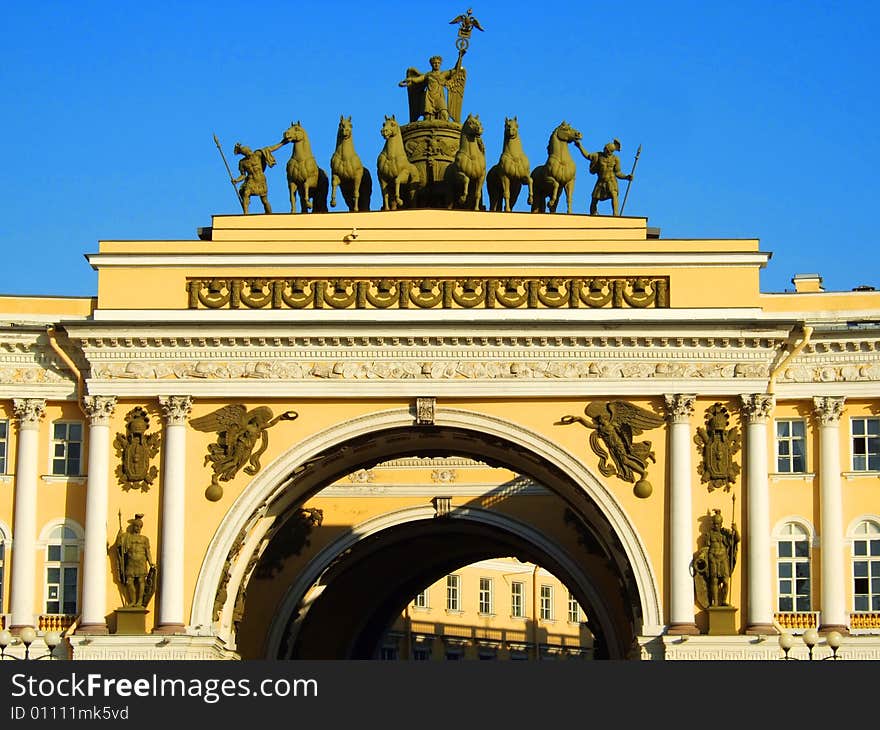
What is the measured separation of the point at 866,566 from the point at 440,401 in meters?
8.58

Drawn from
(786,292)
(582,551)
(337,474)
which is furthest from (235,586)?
(786,292)

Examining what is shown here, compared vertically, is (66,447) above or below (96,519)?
above

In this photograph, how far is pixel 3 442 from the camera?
143 ft

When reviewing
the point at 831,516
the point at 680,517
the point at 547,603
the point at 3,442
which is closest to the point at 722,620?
the point at 680,517

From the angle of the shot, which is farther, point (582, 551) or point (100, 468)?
point (582, 551)

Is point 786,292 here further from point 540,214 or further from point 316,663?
point 316,663

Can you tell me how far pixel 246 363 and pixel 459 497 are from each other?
1075cm

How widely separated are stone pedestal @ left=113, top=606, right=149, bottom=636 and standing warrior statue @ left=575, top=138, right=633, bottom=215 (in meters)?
11.8

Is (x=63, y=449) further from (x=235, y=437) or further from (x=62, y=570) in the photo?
(x=235, y=437)

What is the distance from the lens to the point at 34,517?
42875mm

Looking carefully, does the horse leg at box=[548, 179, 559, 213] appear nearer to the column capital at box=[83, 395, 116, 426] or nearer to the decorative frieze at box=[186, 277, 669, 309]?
the decorative frieze at box=[186, 277, 669, 309]

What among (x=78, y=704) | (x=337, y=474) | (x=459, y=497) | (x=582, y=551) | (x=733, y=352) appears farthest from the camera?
(x=459, y=497)

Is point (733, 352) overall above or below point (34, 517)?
above

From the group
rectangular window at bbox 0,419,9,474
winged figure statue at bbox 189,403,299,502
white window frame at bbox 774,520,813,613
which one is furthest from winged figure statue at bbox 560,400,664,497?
rectangular window at bbox 0,419,9,474
